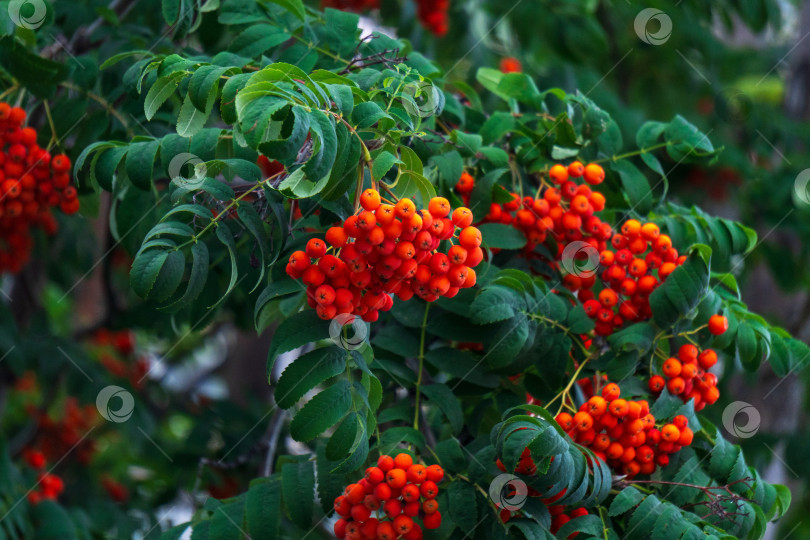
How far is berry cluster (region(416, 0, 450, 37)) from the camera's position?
3743mm

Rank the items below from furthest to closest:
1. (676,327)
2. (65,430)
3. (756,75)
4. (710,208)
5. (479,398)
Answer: (756,75), (710,208), (65,430), (479,398), (676,327)

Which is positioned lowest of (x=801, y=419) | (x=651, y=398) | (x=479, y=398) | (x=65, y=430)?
(x=65, y=430)

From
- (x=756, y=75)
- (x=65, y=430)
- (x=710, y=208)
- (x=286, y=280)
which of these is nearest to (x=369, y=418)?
(x=286, y=280)

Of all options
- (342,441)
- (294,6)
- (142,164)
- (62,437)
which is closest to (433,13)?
(294,6)

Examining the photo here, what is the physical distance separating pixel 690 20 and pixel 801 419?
7.41 ft

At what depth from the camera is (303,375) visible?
1.75 meters

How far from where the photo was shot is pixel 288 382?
175cm

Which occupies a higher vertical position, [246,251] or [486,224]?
[486,224]

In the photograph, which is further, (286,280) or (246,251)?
(246,251)

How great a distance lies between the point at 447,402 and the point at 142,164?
0.96 meters

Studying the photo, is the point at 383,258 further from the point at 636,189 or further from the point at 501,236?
the point at 636,189

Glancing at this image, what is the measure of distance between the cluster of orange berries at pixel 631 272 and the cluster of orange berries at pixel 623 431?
26cm

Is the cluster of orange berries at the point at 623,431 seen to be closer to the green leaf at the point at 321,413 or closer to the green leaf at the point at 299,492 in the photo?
the green leaf at the point at 321,413

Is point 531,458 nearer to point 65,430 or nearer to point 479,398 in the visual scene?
point 479,398
